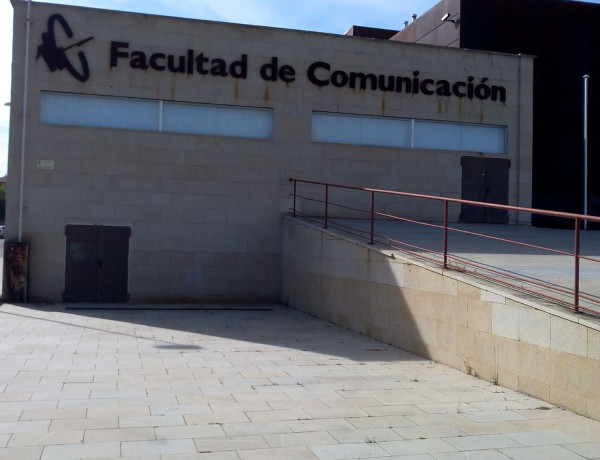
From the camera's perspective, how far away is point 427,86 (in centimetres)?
1870

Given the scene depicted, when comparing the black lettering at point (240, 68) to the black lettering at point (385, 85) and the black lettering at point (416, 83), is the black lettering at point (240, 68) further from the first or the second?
the black lettering at point (416, 83)

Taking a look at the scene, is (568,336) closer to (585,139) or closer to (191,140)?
(191,140)

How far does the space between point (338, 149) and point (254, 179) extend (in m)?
2.30

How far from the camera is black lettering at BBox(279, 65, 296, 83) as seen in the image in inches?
698

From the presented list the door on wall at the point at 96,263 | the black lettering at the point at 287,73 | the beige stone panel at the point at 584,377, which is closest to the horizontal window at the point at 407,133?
the black lettering at the point at 287,73

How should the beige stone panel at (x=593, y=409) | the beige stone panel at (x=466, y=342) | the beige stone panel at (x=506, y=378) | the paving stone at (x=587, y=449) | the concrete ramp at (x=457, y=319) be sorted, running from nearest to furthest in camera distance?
the paving stone at (x=587, y=449) → the beige stone panel at (x=593, y=409) → the concrete ramp at (x=457, y=319) → the beige stone panel at (x=506, y=378) → the beige stone panel at (x=466, y=342)

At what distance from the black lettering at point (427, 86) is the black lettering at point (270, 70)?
3.92 metres

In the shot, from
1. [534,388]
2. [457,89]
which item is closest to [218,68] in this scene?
[457,89]

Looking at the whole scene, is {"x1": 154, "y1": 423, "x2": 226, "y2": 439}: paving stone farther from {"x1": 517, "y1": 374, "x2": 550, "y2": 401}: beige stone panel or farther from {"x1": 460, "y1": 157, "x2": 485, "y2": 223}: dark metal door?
{"x1": 460, "y1": 157, "x2": 485, "y2": 223}: dark metal door

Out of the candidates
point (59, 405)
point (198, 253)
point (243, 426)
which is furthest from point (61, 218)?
point (243, 426)

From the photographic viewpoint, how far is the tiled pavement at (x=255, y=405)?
5.70 m

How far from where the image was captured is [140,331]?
12.5 m

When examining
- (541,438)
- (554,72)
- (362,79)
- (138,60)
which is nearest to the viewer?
(541,438)

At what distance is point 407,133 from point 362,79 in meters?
1.82
